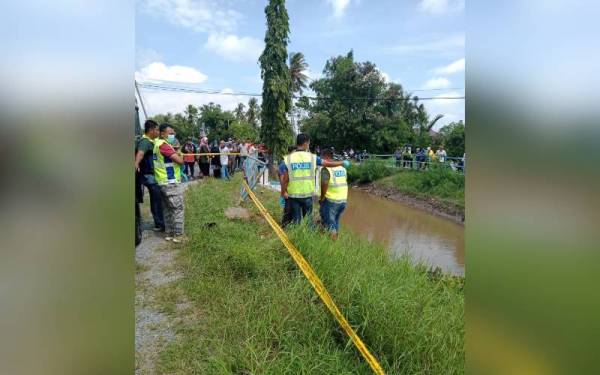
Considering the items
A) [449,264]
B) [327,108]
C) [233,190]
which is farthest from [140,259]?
[327,108]

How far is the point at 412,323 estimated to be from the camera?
8.90 feet

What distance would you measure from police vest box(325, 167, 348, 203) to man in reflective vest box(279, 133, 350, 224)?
0.59 ft

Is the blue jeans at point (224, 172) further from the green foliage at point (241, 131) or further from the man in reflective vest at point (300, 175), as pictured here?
the green foliage at point (241, 131)

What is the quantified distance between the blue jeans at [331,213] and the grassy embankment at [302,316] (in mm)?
887

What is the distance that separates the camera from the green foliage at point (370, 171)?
846 inches

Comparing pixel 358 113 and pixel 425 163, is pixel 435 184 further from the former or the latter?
pixel 358 113

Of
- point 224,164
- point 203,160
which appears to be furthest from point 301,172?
point 203,160

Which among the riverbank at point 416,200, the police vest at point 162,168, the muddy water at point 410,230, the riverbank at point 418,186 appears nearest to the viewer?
the police vest at point 162,168

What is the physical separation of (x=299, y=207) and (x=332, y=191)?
502mm

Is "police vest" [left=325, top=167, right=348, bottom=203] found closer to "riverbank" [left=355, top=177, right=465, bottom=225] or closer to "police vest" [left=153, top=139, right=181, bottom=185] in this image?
"police vest" [left=153, top=139, right=181, bottom=185]

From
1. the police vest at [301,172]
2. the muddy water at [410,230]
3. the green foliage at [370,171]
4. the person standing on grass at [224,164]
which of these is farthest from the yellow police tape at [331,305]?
the green foliage at [370,171]
